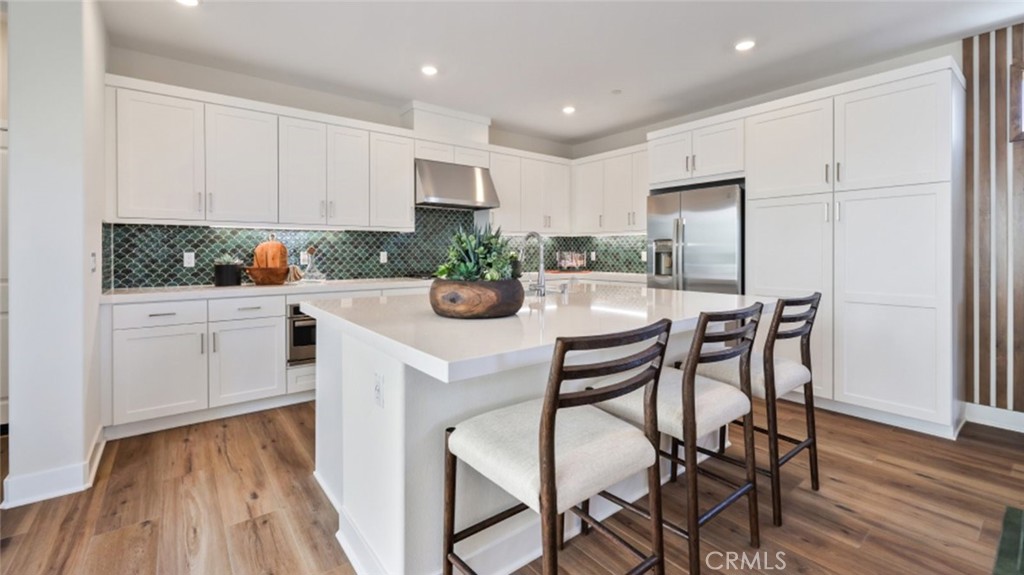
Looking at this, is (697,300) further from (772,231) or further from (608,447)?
(772,231)

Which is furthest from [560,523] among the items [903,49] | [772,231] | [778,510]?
[903,49]

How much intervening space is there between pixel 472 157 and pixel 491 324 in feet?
11.2

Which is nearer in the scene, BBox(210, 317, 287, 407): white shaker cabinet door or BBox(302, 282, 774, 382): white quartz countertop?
BBox(302, 282, 774, 382): white quartz countertop

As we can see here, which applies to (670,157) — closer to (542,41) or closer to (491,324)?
(542,41)

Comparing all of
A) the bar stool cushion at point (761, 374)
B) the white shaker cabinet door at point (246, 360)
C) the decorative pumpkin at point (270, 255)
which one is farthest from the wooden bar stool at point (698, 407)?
the decorative pumpkin at point (270, 255)

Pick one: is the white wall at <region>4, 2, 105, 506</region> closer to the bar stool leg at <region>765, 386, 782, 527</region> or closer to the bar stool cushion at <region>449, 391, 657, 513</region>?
the bar stool cushion at <region>449, 391, 657, 513</region>

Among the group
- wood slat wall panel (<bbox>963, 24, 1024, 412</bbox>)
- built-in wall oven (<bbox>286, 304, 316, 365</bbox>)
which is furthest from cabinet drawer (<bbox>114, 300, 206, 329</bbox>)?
wood slat wall panel (<bbox>963, 24, 1024, 412</bbox>)

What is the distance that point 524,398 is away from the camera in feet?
5.55

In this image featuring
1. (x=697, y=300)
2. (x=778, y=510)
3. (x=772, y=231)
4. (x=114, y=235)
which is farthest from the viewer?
(x=772, y=231)

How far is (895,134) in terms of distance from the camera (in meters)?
2.95

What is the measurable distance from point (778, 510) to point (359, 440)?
5.60 feet

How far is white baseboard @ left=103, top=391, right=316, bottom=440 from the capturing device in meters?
2.87

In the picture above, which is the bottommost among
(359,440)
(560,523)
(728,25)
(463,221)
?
(560,523)

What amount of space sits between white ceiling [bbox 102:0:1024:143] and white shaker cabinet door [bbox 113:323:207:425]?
1960 millimetres
